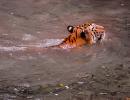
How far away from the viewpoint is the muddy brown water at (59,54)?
5531mm

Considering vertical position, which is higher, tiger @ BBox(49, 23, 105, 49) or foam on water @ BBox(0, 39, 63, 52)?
tiger @ BBox(49, 23, 105, 49)

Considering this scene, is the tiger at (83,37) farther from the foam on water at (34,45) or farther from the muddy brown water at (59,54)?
the foam on water at (34,45)

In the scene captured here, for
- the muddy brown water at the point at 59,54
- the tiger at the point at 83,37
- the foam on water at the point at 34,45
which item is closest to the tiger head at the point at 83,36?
the tiger at the point at 83,37

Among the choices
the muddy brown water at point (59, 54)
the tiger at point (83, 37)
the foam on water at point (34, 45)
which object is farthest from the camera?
the tiger at point (83, 37)

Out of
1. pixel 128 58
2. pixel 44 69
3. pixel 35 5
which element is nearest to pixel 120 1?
pixel 35 5

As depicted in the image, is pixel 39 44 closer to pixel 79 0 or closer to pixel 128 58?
pixel 128 58

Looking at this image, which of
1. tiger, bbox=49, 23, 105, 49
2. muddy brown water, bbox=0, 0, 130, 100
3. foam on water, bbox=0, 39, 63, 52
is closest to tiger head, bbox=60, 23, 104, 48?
tiger, bbox=49, 23, 105, 49

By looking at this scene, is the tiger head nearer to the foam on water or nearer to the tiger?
the tiger

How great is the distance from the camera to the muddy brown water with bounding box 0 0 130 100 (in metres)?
5.53

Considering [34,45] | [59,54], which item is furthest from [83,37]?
[34,45]

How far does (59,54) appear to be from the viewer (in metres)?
7.51

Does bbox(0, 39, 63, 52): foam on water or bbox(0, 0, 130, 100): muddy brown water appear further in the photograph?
bbox(0, 39, 63, 52): foam on water

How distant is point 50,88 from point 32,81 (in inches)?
17.0

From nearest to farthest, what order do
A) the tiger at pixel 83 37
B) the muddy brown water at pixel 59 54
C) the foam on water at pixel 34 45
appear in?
the muddy brown water at pixel 59 54 < the foam on water at pixel 34 45 < the tiger at pixel 83 37
